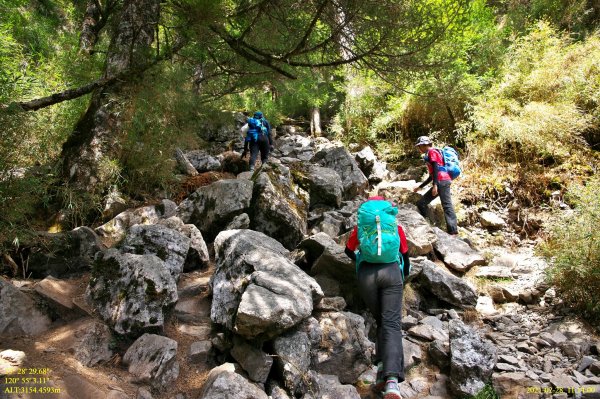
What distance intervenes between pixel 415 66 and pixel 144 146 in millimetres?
4985

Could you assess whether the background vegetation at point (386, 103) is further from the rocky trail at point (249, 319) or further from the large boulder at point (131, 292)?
the large boulder at point (131, 292)

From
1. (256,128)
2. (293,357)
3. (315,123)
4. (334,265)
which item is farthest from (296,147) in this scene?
(293,357)

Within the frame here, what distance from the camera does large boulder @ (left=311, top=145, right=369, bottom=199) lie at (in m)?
8.64

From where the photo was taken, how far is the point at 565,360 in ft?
13.5

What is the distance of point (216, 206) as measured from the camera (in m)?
→ 5.96

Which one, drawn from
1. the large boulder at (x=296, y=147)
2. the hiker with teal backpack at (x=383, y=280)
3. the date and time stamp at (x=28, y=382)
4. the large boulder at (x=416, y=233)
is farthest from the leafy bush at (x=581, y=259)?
the large boulder at (x=296, y=147)

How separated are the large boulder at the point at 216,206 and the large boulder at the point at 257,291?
4.37ft

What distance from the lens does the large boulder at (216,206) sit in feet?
19.3

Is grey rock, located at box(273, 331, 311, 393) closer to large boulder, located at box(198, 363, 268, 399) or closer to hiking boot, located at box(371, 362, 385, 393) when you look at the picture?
large boulder, located at box(198, 363, 268, 399)

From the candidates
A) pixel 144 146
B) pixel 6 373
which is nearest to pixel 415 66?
pixel 144 146

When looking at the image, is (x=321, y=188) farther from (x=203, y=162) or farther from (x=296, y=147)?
(x=296, y=147)

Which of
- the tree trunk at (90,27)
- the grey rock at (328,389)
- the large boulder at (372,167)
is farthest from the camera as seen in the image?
the large boulder at (372,167)

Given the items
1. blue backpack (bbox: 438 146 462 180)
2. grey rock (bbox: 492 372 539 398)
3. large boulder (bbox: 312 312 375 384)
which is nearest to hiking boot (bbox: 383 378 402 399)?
large boulder (bbox: 312 312 375 384)

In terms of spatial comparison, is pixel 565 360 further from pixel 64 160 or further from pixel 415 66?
pixel 64 160
